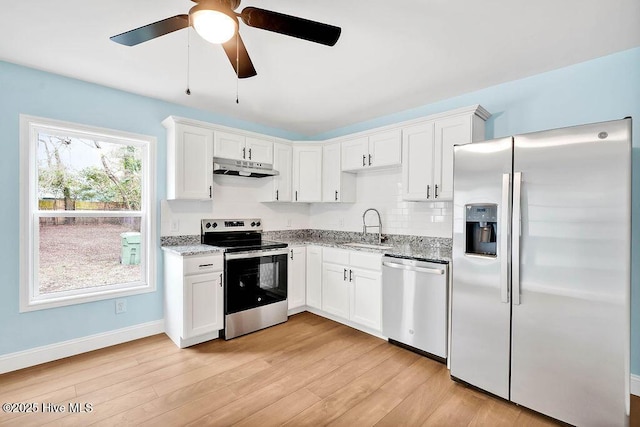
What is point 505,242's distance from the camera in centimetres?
211

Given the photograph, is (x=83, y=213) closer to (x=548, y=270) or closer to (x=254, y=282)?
(x=254, y=282)

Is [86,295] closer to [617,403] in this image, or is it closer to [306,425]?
[306,425]

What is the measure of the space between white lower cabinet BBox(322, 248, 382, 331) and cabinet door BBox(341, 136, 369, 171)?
1080 mm

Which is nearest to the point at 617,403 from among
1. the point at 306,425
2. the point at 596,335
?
the point at 596,335

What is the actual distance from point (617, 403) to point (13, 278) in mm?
4445

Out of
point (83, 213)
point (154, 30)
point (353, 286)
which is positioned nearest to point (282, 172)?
point (353, 286)

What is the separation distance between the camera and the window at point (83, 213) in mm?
2668

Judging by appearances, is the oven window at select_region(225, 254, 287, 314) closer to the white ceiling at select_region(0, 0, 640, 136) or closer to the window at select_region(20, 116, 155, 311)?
the window at select_region(20, 116, 155, 311)

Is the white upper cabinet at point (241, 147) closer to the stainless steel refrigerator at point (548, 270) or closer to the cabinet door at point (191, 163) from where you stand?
the cabinet door at point (191, 163)

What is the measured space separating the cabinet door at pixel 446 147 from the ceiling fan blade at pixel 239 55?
191 centimetres

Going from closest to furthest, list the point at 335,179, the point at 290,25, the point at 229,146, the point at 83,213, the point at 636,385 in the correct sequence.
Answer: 1. the point at 290,25
2. the point at 636,385
3. the point at 83,213
4. the point at 229,146
5. the point at 335,179

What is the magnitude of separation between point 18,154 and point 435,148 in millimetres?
3746

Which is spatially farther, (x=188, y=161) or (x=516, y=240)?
(x=188, y=161)

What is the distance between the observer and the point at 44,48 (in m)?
2.29
